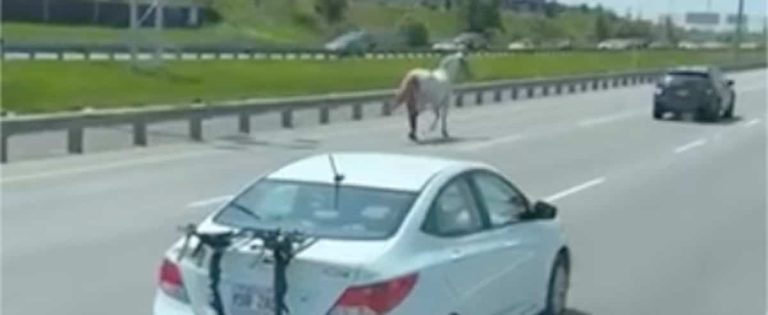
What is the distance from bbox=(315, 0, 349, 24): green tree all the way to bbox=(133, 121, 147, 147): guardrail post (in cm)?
9082

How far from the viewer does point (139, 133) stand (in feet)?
91.1

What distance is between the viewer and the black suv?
1715 inches

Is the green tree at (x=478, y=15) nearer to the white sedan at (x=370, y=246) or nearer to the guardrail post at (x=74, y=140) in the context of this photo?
the guardrail post at (x=74, y=140)

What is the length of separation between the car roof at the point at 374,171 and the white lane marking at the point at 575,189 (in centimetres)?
1058

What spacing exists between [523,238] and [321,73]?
55.5m

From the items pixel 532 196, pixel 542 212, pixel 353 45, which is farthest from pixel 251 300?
pixel 353 45

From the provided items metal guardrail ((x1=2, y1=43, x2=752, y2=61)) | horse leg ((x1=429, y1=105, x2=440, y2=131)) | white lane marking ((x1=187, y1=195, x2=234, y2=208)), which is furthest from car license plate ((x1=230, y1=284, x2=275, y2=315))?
metal guardrail ((x1=2, y1=43, x2=752, y2=61))

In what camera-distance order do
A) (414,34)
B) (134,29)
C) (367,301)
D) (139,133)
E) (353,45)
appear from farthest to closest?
1. (414,34)
2. (353,45)
3. (134,29)
4. (139,133)
5. (367,301)

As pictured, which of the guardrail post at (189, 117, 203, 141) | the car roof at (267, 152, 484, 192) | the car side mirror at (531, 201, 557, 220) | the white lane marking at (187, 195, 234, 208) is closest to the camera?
the car roof at (267, 152, 484, 192)

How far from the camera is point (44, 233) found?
46.5 feet

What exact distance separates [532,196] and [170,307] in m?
12.4

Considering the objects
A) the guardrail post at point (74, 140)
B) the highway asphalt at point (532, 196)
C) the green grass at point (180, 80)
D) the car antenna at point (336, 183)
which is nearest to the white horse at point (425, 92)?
the highway asphalt at point (532, 196)

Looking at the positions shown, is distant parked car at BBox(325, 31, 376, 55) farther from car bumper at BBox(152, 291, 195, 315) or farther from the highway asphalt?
car bumper at BBox(152, 291, 195, 315)

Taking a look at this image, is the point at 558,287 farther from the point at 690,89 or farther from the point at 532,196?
the point at 690,89
